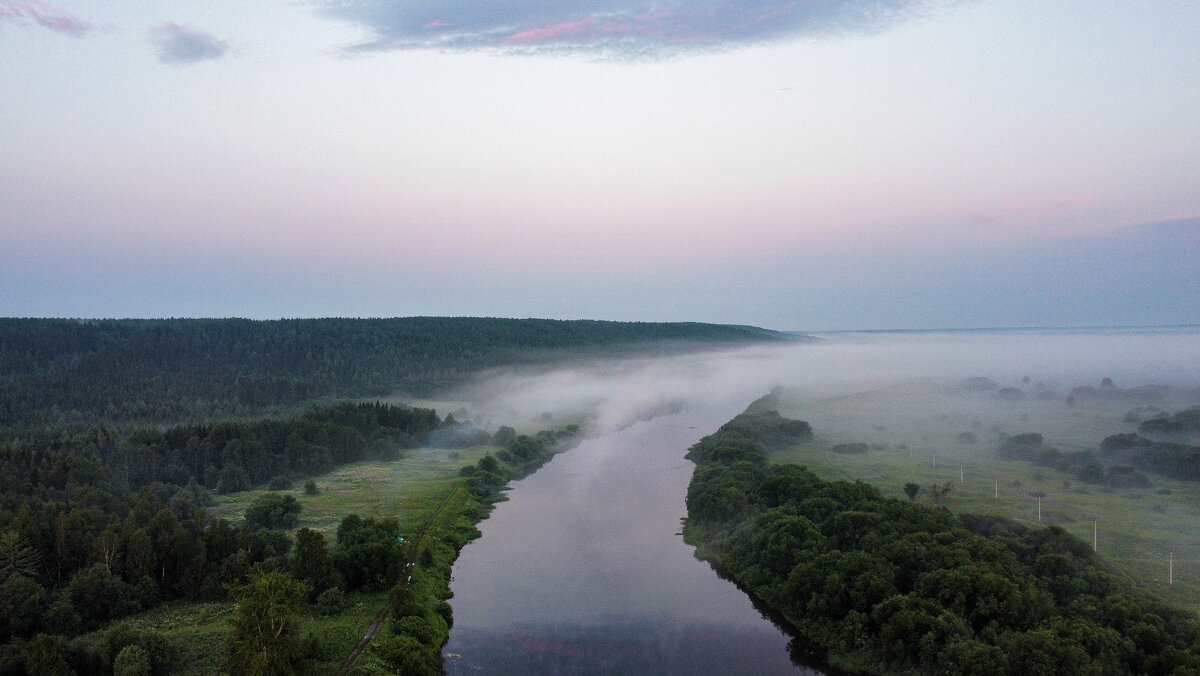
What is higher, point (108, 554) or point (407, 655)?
point (108, 554)

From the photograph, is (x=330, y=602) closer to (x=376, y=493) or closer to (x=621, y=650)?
(x=621, y=650)

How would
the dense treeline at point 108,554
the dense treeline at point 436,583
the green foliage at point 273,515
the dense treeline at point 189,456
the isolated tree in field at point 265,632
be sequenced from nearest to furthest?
the isolated tree in field at point 265,632
the dense treeline at point 436,583
the dense treeline at point 108,554
the green foliage at point 273,515
the dense treeline at point 189,456

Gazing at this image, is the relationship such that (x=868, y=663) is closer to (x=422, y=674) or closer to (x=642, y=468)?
(x=422, y=674)

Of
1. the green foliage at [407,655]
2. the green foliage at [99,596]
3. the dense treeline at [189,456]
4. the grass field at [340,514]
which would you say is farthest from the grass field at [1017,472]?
the dense treeline at [189,456]

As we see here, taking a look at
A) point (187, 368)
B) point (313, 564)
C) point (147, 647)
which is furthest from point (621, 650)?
point (187, 368)

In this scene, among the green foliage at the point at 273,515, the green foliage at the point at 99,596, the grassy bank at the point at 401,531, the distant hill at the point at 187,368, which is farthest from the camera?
the distant hill at the point at 187,368

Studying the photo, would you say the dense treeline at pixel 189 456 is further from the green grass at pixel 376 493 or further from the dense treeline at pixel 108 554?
the green grass at pixel 376 493
